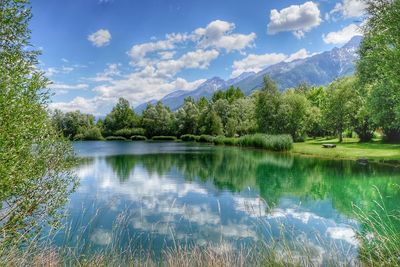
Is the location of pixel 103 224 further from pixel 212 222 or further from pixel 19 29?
pixel 19 29

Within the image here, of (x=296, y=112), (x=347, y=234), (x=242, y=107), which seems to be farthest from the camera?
(x=242, y=107)

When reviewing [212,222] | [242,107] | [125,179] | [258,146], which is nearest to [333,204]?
[212,222]

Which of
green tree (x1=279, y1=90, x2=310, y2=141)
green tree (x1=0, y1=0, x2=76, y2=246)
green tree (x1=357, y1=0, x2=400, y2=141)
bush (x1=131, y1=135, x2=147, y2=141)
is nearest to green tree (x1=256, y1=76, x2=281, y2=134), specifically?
green tree (x1=279, y1=90, x2=310, y2=141)

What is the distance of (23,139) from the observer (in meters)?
8.65

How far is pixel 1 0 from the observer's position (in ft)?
32.3

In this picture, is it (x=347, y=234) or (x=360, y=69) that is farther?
(x=360, y=69)

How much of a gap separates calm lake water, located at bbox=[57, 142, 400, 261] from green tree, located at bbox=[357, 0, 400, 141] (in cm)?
539

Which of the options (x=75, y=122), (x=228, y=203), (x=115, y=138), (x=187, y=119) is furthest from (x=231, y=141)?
(x=75, y=122)

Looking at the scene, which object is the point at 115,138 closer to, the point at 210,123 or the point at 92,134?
the point at 92,134

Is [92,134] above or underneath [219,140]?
above

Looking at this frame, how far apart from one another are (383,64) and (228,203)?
520 inches

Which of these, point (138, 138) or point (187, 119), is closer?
point (187, 119)

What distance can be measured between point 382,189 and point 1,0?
856 inches

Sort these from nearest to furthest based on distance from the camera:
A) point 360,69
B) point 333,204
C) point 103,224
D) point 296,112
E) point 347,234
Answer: point 347,234
point 103,224
point 333,204
point 360,69
point 296,112
